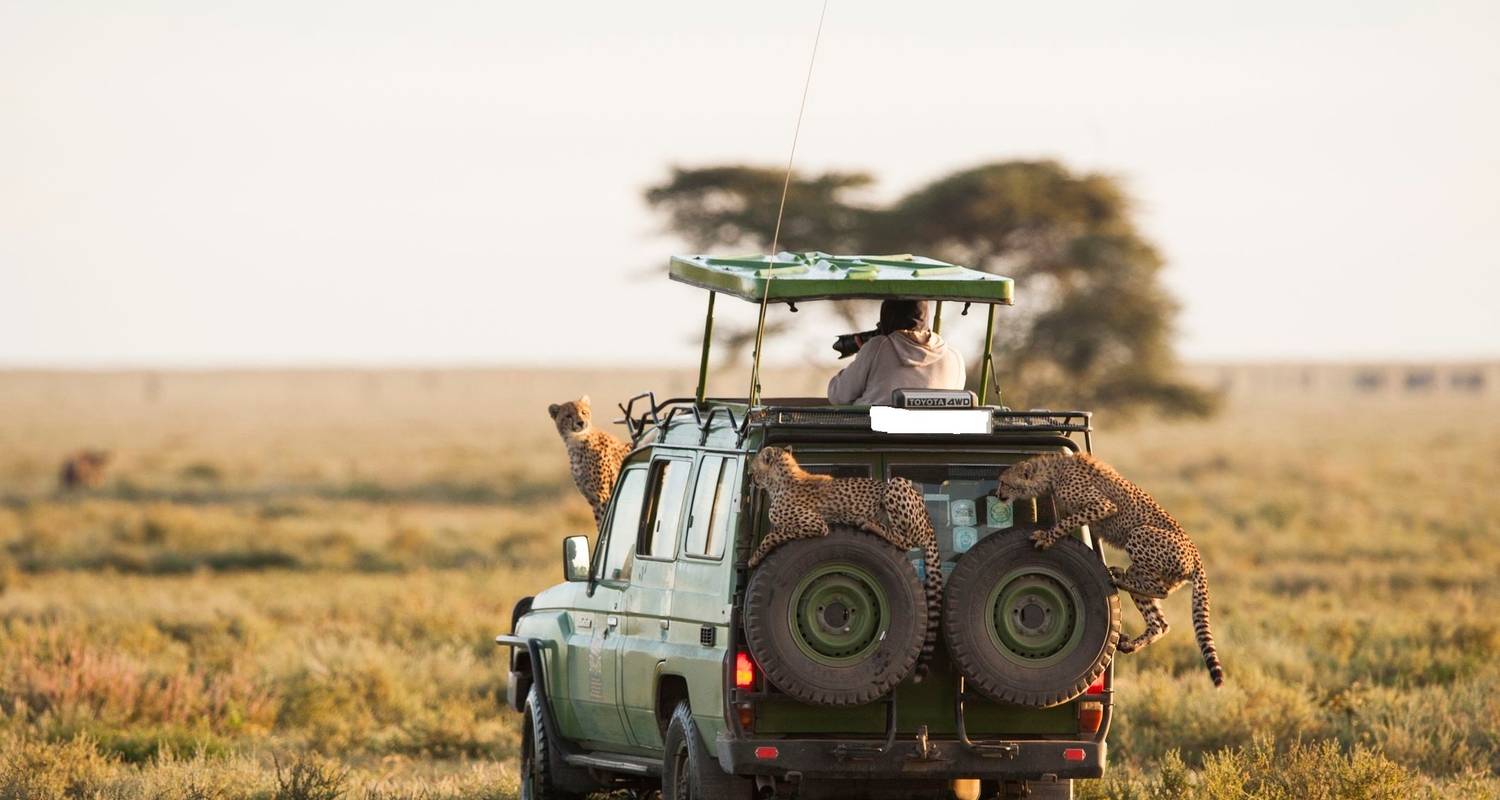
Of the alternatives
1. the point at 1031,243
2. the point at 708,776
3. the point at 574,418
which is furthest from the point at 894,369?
→ the point at 1031,243

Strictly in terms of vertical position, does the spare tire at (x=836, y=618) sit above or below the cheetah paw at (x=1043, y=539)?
below

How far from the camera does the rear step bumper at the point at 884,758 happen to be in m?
8.16

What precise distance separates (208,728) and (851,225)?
26716mm

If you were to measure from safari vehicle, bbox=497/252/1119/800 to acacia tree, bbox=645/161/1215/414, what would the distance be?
28392 millimetres

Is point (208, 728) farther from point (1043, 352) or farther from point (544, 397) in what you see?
point (544, 397)

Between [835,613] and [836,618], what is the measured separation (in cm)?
2

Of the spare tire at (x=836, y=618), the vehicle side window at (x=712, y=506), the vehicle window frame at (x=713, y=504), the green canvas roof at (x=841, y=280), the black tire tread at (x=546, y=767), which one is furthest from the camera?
the black tire tread at (x=546, y=767)

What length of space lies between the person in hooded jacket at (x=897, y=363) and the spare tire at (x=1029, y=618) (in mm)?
1648

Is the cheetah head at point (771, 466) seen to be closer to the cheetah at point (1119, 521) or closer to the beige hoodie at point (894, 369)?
the cheetah at point (1119, 521)

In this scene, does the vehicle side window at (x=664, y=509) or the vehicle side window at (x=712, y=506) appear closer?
the vehicle side window at (x=712, y=506)

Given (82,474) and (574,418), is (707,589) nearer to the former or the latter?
(574,418)

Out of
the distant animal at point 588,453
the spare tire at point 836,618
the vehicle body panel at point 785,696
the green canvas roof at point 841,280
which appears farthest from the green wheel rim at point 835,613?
the distant animal at point 588,453

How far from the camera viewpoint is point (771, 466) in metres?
8.27

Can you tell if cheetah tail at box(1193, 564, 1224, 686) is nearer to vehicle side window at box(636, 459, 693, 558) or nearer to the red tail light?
the red tail light
